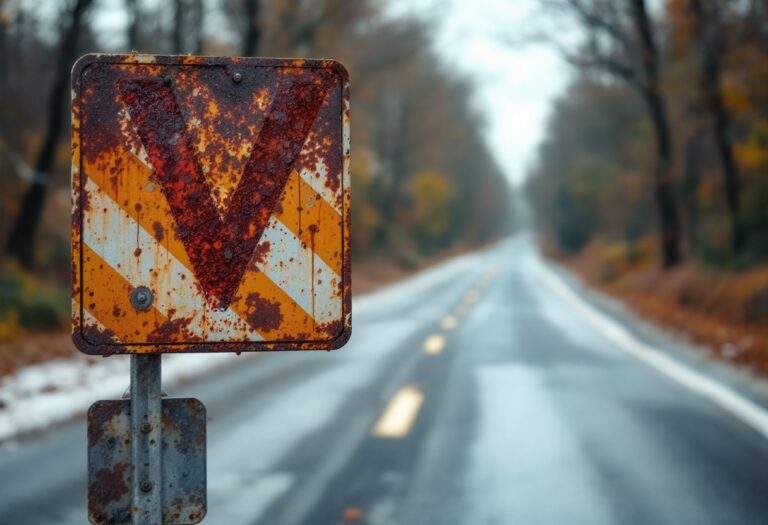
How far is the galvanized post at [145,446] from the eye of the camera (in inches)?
92.2

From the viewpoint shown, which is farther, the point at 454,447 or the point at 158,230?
the point at 454,447

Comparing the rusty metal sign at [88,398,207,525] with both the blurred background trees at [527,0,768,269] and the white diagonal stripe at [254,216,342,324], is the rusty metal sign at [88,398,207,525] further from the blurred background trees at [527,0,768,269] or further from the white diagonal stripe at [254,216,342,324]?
the blurred background trees at [527,0,768,269]

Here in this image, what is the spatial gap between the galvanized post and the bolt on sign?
0.35 feet

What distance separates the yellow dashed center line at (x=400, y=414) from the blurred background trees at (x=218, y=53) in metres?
4.79

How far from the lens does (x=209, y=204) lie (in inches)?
92.5

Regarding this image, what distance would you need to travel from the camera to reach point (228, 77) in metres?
2.37

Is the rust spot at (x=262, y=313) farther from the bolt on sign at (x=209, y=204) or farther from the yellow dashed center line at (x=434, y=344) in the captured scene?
the yellow dashed center line at (x=434, y=344)

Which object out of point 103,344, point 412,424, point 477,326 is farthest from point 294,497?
point 477,326

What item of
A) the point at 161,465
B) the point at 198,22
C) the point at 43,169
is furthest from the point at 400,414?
the point at 198,22

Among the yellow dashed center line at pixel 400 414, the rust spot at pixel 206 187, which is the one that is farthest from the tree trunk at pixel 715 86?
the rust spot at pixel 206 187

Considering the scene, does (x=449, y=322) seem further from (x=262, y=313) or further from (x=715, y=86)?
(x=262, y=313)

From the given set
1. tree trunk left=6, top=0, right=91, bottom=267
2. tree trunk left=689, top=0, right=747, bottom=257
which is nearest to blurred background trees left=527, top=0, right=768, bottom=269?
tree trunk left=689, top=0, right=747, bottom=257

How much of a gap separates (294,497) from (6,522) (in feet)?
4.92

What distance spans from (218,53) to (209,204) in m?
23.9
